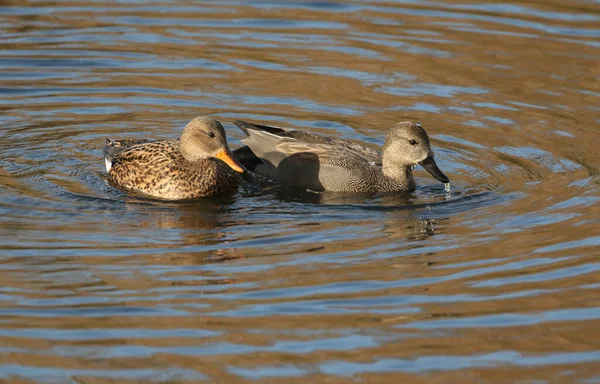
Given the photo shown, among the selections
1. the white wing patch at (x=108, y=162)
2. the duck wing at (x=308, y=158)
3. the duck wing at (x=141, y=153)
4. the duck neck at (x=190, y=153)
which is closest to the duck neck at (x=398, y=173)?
the duck wing at (x=308, y=158)

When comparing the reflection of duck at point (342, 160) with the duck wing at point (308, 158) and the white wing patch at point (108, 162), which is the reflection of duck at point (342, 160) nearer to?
the duck wing at point (308, 158)

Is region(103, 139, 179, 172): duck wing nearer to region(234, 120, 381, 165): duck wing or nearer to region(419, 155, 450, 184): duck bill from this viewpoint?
region(234, 120, 381, 165): duck wing

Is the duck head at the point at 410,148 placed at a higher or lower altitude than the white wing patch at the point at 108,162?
higher

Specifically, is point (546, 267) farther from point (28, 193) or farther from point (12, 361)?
point (28, 193)

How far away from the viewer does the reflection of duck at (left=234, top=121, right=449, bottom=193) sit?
11031 mm

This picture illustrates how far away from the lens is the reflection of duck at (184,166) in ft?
35.3

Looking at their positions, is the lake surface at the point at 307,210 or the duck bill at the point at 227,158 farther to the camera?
the duck bill at the point at 227,158

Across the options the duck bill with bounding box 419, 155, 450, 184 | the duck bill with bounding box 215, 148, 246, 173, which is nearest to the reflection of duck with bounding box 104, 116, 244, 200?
the duck bill with bounding box 215, 148, 246, 173

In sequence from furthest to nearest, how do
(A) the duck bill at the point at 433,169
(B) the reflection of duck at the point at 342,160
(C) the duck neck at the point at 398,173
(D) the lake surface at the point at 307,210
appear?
(C) the duck neck at the point at 398,173 → (B) the reflection of duck at the point at 342,160 → (A) the duck bill at the point at 433,169 → (D) the lake surface at the point at 307,210

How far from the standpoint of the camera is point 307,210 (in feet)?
34.1

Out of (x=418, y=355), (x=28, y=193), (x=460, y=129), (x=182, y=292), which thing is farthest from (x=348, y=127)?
(x=418, y=355)

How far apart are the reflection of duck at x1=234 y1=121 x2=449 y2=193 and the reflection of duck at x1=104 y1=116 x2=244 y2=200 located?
530 mm

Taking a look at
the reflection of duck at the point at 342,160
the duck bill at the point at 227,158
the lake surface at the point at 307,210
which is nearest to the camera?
the lake surface at the point at 307,210

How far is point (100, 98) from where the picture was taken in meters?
13.6
